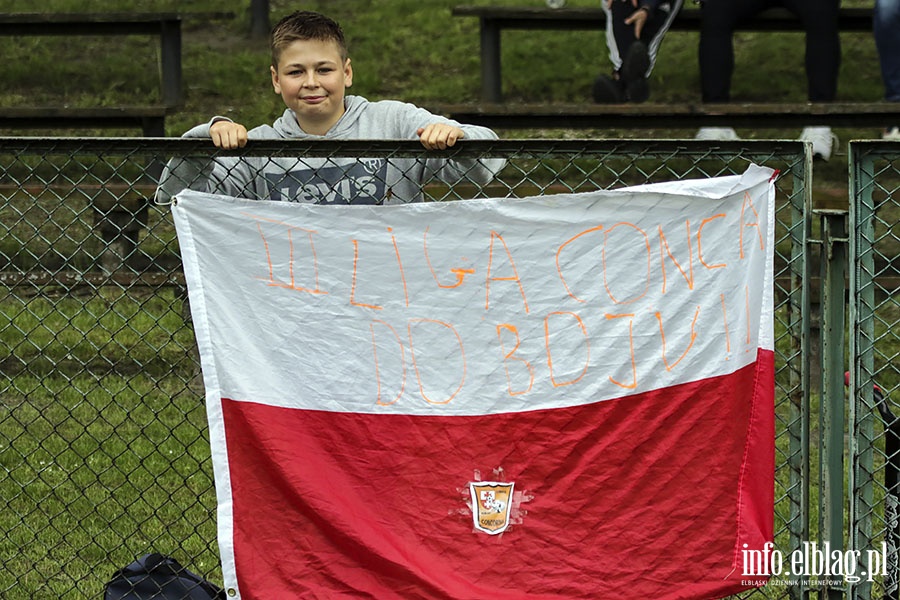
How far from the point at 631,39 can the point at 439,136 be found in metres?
5.09

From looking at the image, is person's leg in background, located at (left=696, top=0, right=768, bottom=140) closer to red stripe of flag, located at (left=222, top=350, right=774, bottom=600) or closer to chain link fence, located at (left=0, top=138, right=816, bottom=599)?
chain link fence, located at (left=0, top=138, right=816, bottom=599)

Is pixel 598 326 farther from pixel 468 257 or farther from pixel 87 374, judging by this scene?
pixel 87 374

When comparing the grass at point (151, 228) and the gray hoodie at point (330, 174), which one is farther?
the grass at point (151, 228)

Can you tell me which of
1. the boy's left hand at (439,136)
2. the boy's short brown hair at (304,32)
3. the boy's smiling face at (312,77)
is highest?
the boy's short brown hair at (304,32)

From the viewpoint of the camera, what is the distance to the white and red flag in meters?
3.52

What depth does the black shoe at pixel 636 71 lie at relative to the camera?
805cm

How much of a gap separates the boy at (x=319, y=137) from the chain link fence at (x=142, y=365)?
1 centimetres

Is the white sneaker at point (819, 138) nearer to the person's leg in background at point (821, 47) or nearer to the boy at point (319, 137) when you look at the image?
the person's leg in background at point (821, 47)

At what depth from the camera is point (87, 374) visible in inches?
250

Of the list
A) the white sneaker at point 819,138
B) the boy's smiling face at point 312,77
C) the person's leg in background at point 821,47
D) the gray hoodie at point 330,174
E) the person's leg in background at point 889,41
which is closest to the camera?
the gray hoodie at point 330,174

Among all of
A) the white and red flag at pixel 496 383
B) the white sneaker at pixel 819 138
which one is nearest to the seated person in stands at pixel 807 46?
the white sneaker at pixel 819 138

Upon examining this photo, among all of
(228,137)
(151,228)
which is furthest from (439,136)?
(151,228)

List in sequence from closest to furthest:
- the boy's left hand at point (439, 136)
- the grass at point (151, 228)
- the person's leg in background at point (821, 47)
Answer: the boy's left hand at point (439, 136) < the grass at point (151, 228) < the person's leg in background at point (821, 47)

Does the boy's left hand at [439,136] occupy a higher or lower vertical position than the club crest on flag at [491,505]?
higher
